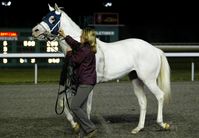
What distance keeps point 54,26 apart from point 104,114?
302 cm

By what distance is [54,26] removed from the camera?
9.34 meters

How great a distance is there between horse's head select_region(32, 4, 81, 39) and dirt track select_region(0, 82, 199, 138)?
1797mm

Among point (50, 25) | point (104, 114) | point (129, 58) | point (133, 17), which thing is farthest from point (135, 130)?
point (133, 17)

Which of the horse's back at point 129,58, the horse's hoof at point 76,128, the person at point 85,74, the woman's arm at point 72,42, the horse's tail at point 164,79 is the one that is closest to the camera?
the person at point 85,74

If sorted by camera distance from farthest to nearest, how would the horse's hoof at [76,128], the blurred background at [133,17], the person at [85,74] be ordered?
1. the blurred background at [133,17]
2. the horse's hoof at [76,128]
3. the person at [85,74]

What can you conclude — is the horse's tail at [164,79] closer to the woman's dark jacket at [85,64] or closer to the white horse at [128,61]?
the white horse at [128,61]

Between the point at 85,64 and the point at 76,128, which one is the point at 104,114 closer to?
the point at 76,128

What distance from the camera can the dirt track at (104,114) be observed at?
9.36 meters

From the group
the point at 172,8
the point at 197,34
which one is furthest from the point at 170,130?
the point at 172,8

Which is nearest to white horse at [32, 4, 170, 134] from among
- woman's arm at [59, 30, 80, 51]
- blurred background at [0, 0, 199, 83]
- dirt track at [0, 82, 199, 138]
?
dirt track at [0, 82, 199, 138]

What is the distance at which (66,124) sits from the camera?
33.5 ft

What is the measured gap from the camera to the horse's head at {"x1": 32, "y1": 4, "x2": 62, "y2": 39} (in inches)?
367

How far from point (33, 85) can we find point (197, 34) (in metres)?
52.2

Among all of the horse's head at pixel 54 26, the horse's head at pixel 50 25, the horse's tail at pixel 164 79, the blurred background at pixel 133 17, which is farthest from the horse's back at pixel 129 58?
the blurred background at pixel 133 17
